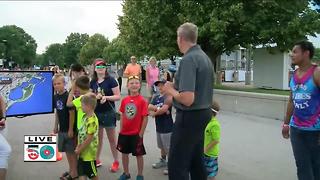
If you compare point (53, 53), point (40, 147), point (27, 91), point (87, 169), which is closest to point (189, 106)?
point (87, 169)

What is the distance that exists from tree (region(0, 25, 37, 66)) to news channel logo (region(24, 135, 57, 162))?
386 feet

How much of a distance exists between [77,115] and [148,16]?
54.1ft

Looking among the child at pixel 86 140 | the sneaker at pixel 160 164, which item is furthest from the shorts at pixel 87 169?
the sneaker at pixel 160 164

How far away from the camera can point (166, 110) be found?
6484mm

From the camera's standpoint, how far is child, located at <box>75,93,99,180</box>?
204 inches

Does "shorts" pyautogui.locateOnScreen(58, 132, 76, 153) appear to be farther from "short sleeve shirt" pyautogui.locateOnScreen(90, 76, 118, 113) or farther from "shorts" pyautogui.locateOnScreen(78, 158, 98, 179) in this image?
"short sleeve shirt" pyautogui.locateOnScreen(90, 76, 118, 113)

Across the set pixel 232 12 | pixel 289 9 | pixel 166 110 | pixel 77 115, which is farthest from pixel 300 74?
pixel 289 9

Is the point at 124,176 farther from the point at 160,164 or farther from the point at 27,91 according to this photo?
the point at 27,91

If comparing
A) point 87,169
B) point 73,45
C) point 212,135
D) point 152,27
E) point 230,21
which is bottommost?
point 87,169

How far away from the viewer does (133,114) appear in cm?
604

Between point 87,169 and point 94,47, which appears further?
point 94,47

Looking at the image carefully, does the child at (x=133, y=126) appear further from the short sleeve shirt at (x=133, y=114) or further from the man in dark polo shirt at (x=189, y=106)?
the man in dark polo shirt at (x=189, y=106)

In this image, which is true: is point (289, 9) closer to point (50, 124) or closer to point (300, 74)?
point (50, 124)

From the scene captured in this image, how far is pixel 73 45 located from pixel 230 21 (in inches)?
5535
